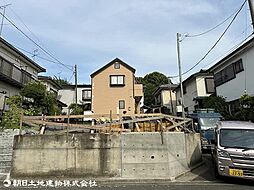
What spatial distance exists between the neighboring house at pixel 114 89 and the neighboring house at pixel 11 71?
27.1ft

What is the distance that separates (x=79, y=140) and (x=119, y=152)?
149 centimetres

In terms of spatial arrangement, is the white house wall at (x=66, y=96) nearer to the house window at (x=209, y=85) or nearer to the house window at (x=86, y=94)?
the house window at (x=86, y=94)

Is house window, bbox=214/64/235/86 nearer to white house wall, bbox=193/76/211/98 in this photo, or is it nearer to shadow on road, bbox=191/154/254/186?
white house wall, bbox=193/76/211/98

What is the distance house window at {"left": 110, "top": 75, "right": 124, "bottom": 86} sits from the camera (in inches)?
1170

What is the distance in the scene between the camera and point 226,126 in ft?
29.5

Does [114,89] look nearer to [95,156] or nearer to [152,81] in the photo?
[95,156]

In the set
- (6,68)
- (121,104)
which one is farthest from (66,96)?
(6,68)

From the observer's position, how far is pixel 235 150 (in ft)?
25.7

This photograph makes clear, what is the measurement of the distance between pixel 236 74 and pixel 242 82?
3.67 feet

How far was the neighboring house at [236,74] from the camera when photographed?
18109mm

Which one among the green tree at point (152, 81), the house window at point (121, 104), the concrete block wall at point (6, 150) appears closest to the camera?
the concrete block wall at point (6, 150)

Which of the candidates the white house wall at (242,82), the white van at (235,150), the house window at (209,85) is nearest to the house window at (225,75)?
the white house wall at (242,82)

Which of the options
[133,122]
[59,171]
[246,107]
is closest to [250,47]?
[246,107]

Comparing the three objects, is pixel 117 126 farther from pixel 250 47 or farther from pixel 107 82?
pixel 107 82
